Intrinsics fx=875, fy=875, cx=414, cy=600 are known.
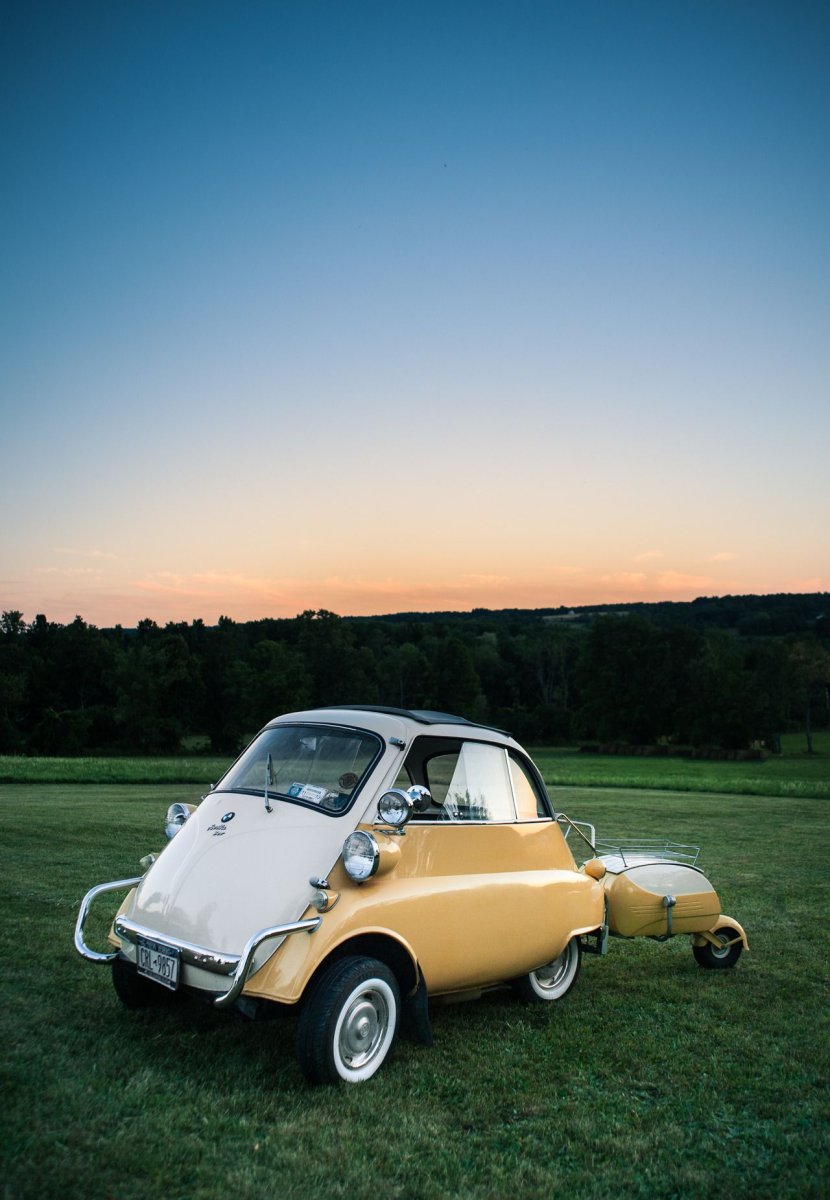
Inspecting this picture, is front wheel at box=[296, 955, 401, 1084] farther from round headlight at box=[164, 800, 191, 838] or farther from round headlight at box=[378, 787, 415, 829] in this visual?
round headlight at box=[164, 800, 191, 838]

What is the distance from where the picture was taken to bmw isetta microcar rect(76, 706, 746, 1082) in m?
5.02

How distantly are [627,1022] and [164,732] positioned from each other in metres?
90.7

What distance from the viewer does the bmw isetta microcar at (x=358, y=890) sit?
5020mm

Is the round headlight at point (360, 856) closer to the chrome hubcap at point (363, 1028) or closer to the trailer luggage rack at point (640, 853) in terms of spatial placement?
the chrome hubcap at point (363, 1028)

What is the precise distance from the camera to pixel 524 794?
7.04m

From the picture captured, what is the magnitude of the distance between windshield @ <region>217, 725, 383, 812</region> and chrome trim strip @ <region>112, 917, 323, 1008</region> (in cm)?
91

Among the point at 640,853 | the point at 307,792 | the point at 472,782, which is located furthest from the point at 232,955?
the point at 640,853

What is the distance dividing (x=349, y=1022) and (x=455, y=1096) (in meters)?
0.74

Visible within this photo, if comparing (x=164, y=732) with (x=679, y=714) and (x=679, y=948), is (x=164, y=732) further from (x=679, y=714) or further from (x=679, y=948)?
(x=679, y=948)

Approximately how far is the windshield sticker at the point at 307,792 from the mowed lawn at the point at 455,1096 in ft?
5.17

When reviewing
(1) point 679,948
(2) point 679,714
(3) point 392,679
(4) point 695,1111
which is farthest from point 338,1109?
(3) point 392,679

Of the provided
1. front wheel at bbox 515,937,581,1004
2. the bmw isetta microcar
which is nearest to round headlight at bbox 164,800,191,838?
the bmw isetta microcar

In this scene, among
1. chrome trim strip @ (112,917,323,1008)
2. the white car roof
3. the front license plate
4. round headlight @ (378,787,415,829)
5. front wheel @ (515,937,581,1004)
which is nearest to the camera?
chrome trim strip @ (112,917,323,1008)

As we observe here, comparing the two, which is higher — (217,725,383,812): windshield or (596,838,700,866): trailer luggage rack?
(217,725,383,812): windshield
